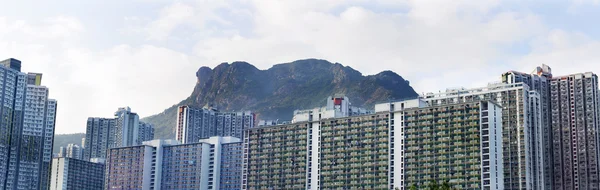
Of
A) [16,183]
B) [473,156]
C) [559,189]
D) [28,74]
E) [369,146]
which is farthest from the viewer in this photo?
[28,74]

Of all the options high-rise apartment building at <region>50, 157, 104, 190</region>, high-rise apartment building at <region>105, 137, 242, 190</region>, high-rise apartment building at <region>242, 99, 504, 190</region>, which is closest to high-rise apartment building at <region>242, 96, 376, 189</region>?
high-rise apartment building at <region>242, 99, 504, 190</region>

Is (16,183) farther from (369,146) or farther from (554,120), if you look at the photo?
(554,120)

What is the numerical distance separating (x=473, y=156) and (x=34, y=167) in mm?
→ 75680

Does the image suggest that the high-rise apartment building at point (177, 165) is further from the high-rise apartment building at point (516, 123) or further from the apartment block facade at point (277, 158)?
the high-rise apartment building at point (516, 123)

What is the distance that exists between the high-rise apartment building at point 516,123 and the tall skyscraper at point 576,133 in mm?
8319

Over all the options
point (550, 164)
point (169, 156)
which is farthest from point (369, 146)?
point (169, 156)

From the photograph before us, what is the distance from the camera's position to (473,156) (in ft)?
383

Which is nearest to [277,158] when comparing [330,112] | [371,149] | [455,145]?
[330,112]

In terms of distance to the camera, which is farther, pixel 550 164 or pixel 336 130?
pixel 550 164

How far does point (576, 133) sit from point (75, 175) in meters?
93.9

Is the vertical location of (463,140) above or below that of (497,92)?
below

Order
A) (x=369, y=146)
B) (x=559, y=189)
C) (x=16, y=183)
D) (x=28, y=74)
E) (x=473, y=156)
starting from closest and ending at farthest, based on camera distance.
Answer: (x=473, y=156) → (x=369, y=146) → (x=559, y=189) → (x=16, y=183) → (x=28, y=74)

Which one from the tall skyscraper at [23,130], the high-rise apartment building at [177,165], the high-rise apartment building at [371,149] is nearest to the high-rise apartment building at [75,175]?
the high-rise apartment building at [177,165]

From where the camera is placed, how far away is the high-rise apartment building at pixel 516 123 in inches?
4978
